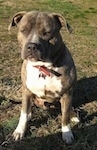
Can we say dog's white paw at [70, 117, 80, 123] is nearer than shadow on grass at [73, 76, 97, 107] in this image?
Yes

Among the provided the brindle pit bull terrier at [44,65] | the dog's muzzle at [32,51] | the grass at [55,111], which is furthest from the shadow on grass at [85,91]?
the dog's muzzle at [32,51]

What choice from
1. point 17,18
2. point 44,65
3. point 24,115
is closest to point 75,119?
point 24,115

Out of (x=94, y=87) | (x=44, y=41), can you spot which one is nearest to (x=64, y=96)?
(x=44, y=41)

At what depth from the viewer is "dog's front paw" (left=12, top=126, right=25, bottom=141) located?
4.00 metres

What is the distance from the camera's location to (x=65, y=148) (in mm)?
3920

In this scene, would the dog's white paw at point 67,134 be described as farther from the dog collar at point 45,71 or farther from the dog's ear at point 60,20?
the dog's ear at point 60,20

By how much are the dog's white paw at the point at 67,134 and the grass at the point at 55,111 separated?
0.05m

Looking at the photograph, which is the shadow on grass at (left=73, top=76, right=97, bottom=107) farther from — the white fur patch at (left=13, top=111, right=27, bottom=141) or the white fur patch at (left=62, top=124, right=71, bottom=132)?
the white fur patch at (left=13, top=111, right=27, bottom=141)

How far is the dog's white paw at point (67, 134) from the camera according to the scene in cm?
401

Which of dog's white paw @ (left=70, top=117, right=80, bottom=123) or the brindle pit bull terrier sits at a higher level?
the brindle pit bull terrier

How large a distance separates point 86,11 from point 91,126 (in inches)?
210

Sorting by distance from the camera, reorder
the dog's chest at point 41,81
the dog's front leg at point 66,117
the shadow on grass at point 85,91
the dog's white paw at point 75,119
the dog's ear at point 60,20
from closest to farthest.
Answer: the dog's ear at point 60,20
the dog's chest at point 41,81
the dog's front leg at point 66,117
the dog's white paw at point 75,119
the shadow on grass at point 85,91

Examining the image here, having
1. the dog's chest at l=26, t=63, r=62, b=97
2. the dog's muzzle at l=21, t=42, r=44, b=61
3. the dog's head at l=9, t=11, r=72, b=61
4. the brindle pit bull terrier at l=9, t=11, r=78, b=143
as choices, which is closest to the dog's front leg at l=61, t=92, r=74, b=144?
the brindle pit bull terrier at l=9, t=11, r=78, b=143

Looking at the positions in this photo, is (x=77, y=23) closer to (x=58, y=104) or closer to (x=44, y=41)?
(x=58, y=104)
